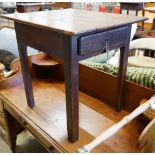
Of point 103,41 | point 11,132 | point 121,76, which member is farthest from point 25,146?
point 103,41

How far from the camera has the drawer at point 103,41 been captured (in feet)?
Result: 2.40

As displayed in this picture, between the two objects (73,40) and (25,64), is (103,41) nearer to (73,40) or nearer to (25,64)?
(73,40)

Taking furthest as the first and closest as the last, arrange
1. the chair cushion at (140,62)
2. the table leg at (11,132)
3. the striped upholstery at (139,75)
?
1. the chair cushion at (140,62)
2. the table leg at (11,132)
3. the striped upholstery at (139,75)

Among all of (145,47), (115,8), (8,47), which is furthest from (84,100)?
(115,8)

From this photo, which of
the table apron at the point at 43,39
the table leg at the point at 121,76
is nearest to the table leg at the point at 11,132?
the table apron at the point at 43,39

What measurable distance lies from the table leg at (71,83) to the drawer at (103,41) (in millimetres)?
36

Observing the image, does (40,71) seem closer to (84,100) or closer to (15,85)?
(15,85)

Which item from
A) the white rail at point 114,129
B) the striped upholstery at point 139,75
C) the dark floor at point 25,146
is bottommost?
the dark floor at point 25,146

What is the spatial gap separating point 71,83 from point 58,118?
36 cm

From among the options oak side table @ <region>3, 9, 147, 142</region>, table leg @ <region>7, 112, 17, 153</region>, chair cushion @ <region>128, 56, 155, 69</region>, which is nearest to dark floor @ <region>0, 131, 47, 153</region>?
table leg @ <region>7, 112, 17, 153</region>

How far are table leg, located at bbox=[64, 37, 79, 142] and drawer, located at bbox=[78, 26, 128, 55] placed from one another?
0.04 meters

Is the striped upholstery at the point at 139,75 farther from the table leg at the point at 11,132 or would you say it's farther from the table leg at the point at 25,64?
the table leg at the point at 11,132

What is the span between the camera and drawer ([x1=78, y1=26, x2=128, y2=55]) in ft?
2.40

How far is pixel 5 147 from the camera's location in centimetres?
151
